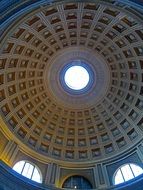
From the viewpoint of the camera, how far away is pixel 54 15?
2539 centimetres

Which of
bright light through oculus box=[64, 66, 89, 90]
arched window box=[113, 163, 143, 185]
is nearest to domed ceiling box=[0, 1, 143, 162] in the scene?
bright light through oculus box=[64, 66, 89, 90]

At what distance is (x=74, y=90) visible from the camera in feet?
113

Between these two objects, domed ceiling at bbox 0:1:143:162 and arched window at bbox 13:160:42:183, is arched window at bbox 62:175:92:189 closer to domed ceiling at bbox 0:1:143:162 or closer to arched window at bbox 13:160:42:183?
domed ceiling at bbox 0:1:143:162

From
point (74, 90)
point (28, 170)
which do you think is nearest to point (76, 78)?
point (74, 90)

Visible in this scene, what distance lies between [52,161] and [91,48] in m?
13.3

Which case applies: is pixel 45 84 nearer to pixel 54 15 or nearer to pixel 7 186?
pixel 54 15

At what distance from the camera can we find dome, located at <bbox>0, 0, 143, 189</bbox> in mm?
26844

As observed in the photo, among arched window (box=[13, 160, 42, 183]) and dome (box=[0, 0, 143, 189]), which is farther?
dome (box=[0, 0, 143, 189])

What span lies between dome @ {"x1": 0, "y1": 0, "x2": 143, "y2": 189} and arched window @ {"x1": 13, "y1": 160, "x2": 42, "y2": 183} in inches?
54.8

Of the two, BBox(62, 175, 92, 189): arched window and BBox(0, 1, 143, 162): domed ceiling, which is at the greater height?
BBox(0, 1, 143, 162): domed ceiling

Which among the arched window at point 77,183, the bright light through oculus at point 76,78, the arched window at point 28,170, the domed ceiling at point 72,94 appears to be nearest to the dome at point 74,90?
the domed ceiling at point 72,94

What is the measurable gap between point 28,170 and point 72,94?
→ 1140cm

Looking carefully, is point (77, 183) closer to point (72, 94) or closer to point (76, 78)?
point (72, 94)

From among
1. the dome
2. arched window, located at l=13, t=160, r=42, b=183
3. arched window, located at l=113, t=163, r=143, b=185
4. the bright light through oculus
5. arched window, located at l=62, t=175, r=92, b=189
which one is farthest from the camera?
the bright light through oculus
